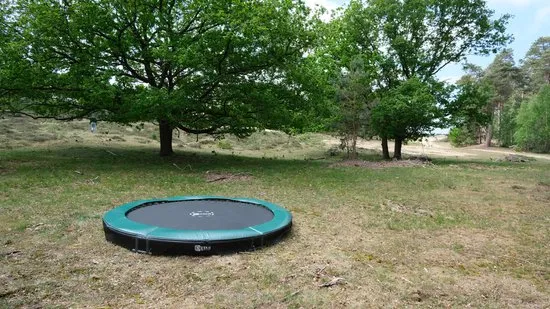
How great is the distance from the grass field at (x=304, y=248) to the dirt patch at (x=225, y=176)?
0.15 m

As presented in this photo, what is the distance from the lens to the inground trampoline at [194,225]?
12.4 feet

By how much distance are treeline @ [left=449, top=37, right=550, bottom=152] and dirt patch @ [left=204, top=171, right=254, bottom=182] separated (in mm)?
10596

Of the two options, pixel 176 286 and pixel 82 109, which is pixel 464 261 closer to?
pixel 176 286

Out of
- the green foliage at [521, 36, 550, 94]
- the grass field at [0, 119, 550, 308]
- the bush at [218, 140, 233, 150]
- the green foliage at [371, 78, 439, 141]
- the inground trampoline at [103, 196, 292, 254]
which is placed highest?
the green foliage at [521, 36, 550, 94]

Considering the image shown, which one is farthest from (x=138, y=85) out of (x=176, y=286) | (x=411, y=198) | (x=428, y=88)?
(x=428, y=88)

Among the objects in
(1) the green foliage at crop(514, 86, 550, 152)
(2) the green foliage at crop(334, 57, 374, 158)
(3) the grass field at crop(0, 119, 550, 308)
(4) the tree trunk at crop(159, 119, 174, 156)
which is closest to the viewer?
(3) the grass field at crop(0, 119, 550, 308)

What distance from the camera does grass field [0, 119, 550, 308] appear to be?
3006 mm

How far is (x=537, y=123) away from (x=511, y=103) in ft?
27.0

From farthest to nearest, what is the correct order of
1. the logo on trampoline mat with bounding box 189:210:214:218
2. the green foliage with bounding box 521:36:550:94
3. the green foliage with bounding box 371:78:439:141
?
the green foliage with bounding box 521:36:550:94 → the green foliage with bounding box 371:78:439:141 → the logo on trampoline mat with bounding box 189:210:214:218

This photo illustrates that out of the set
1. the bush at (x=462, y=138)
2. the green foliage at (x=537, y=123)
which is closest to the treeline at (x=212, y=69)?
the green foliage at (x=537, y=123)

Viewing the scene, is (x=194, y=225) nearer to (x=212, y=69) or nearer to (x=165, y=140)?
(x=212, y=69)

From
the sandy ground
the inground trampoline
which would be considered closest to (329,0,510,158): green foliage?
the sandy ground

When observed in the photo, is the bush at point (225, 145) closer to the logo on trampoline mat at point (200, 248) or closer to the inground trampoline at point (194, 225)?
the inground trampoline at point (194, 225)

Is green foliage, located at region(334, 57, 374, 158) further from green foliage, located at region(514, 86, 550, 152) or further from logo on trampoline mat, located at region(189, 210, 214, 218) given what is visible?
green foliage, located at region(514, 86, 550, 152)
